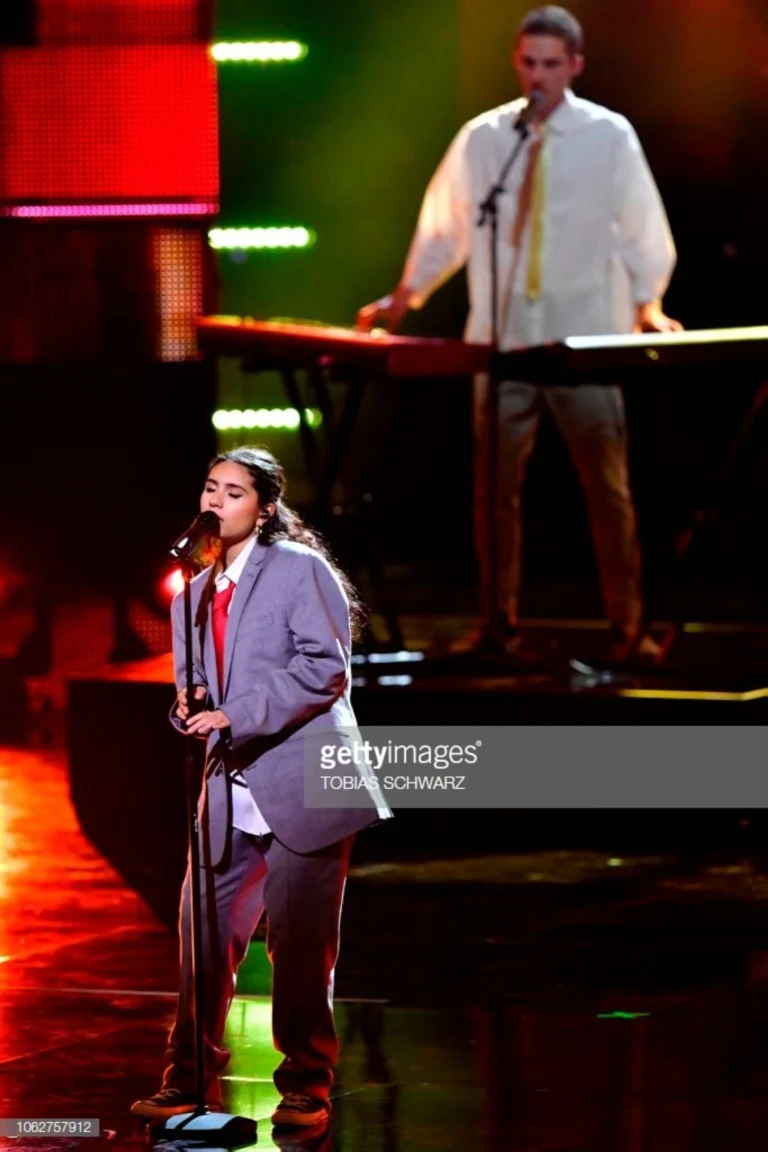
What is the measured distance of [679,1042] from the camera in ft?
15.8

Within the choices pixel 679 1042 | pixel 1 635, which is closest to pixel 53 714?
pixel 1 635

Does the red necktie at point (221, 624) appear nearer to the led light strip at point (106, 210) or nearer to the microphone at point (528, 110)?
the microphone at point (528, 110)

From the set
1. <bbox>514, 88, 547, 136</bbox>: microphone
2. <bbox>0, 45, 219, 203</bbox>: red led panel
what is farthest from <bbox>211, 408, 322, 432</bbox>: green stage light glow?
<bbox>514, 88, 547, 136</bbox>: microphone

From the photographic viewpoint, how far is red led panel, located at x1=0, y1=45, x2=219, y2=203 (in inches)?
332

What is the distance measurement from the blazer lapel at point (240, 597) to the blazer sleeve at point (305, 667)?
0.07 meters

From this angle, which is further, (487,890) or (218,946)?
(487,890)

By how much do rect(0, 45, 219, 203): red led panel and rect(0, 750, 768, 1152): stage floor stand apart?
8.98ft

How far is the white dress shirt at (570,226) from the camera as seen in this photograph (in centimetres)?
767

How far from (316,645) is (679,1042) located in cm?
133

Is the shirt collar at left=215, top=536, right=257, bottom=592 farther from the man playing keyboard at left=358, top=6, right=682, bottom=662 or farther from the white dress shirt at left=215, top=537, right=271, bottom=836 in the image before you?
the man playing keyboard at left=358, top=6, right=682, bottom=662

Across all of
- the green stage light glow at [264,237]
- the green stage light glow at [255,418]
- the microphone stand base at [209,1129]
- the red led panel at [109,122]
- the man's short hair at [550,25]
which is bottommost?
the microphone stand base at [209,1129]

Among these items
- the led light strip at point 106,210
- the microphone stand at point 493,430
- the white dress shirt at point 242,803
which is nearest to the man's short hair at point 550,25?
the microphone stand at point 493,430

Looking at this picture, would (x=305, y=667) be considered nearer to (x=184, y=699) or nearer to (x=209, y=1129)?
(x=184, y=699)

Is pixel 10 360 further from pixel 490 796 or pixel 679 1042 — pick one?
pixel 679 1042
